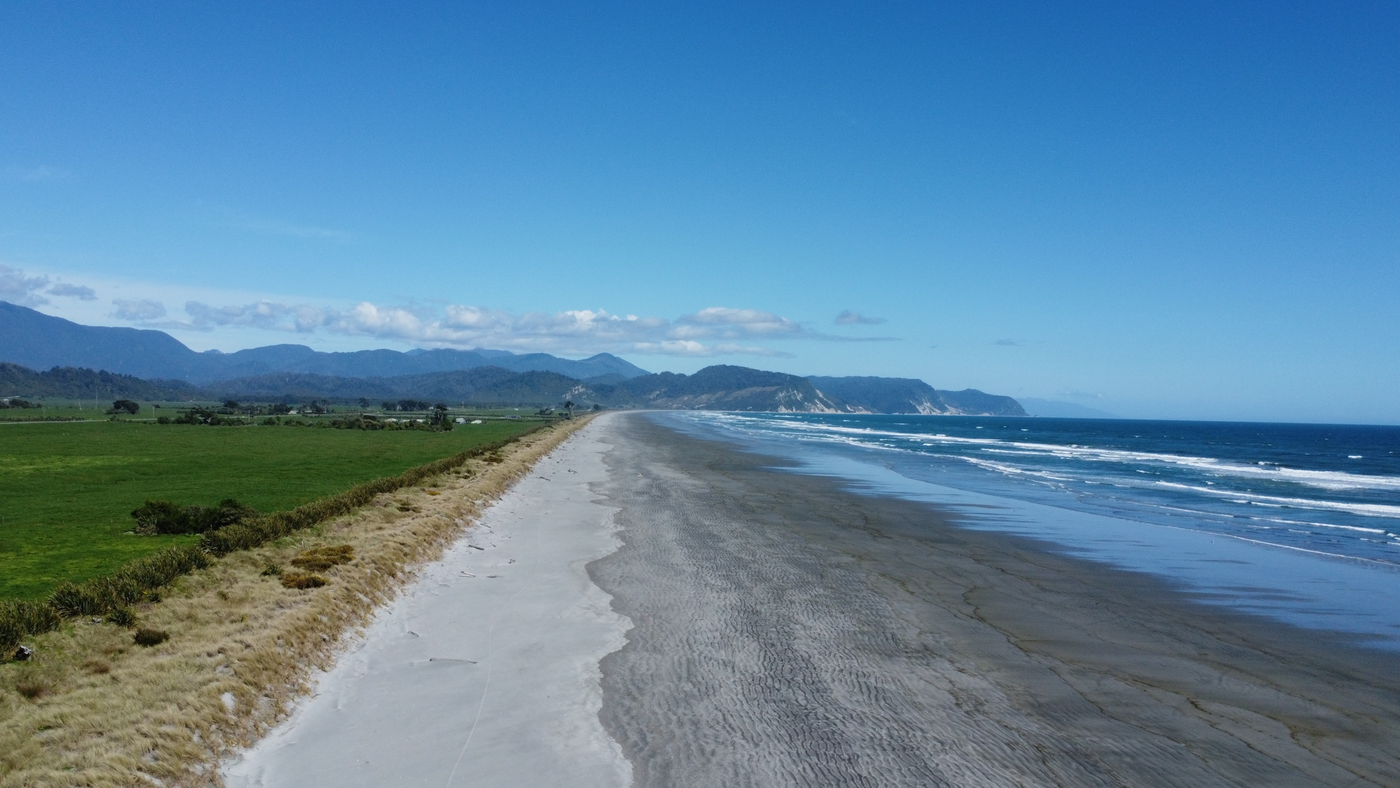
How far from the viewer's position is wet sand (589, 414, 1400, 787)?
7.08m

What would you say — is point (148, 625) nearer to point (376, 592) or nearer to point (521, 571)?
point (376, 592)

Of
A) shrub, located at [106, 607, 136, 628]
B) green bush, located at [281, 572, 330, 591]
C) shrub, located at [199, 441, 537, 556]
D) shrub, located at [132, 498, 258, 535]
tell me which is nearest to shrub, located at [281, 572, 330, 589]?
green bush, located at [281, 572, 330, 591]

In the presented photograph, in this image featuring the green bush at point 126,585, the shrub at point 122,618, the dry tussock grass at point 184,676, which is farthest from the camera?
the green bush at point 126,585

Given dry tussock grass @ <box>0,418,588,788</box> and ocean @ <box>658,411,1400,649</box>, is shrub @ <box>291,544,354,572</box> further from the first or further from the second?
ocean @ <box>658,411,1400,649</box>

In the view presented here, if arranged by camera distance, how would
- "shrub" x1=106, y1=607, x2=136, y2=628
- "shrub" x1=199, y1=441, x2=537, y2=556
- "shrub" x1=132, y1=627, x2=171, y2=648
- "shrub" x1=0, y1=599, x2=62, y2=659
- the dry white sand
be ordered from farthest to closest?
"shrub" x1=199, y1=441, x2=537, y2=556 → "shrub" x1=106, y1=607, x2=136, y2=628 → "shrub" x1=132, y1=627, x2=171, y2=648 → "shrub" x1=0, y1=599, x2=62, y2=659 → the dry white sand

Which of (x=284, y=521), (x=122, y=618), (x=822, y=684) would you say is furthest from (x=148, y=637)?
(x=284, y=521)

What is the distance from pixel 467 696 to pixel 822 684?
3.94 m

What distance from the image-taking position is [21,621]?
837 centimetres

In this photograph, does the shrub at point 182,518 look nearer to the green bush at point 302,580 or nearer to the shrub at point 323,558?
the shrub at point 323,558

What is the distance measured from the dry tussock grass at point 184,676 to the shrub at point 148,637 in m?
0.09

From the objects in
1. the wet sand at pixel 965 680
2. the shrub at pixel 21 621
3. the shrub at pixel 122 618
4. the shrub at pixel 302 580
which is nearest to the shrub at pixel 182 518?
the shrub at pixel 302 580

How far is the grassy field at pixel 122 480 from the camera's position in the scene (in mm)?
13156

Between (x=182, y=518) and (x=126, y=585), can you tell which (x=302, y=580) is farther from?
(x=182, y=518)

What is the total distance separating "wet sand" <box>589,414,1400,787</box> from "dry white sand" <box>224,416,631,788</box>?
1.50 ft
